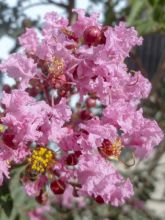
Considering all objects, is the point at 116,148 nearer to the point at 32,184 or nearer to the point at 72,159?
the point at 72,159

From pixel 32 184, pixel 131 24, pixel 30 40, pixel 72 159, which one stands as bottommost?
pixel 131 24

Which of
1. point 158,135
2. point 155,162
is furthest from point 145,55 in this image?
point 158,135

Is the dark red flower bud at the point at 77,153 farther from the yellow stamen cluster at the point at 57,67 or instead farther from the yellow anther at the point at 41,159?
the yellow stamen cluster at the point at 57,67

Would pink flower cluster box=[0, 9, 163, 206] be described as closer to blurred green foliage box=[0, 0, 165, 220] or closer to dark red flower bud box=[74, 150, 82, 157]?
dark red flower bud box=[74, 150, 82, 157]

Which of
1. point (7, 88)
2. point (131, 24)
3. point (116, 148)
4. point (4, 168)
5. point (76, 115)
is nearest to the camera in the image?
point (4, 168)

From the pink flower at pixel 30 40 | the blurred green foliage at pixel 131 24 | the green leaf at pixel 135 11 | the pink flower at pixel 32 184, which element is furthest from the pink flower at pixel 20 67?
the green leaf at pixel 135 11

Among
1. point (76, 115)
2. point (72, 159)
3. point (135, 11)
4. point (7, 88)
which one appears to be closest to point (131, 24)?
point (135, 11)

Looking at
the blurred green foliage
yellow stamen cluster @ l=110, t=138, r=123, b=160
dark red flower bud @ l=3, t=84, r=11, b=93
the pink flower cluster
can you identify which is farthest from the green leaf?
yellow stamen cluster @ l=110, t=138, r=123, b=160
